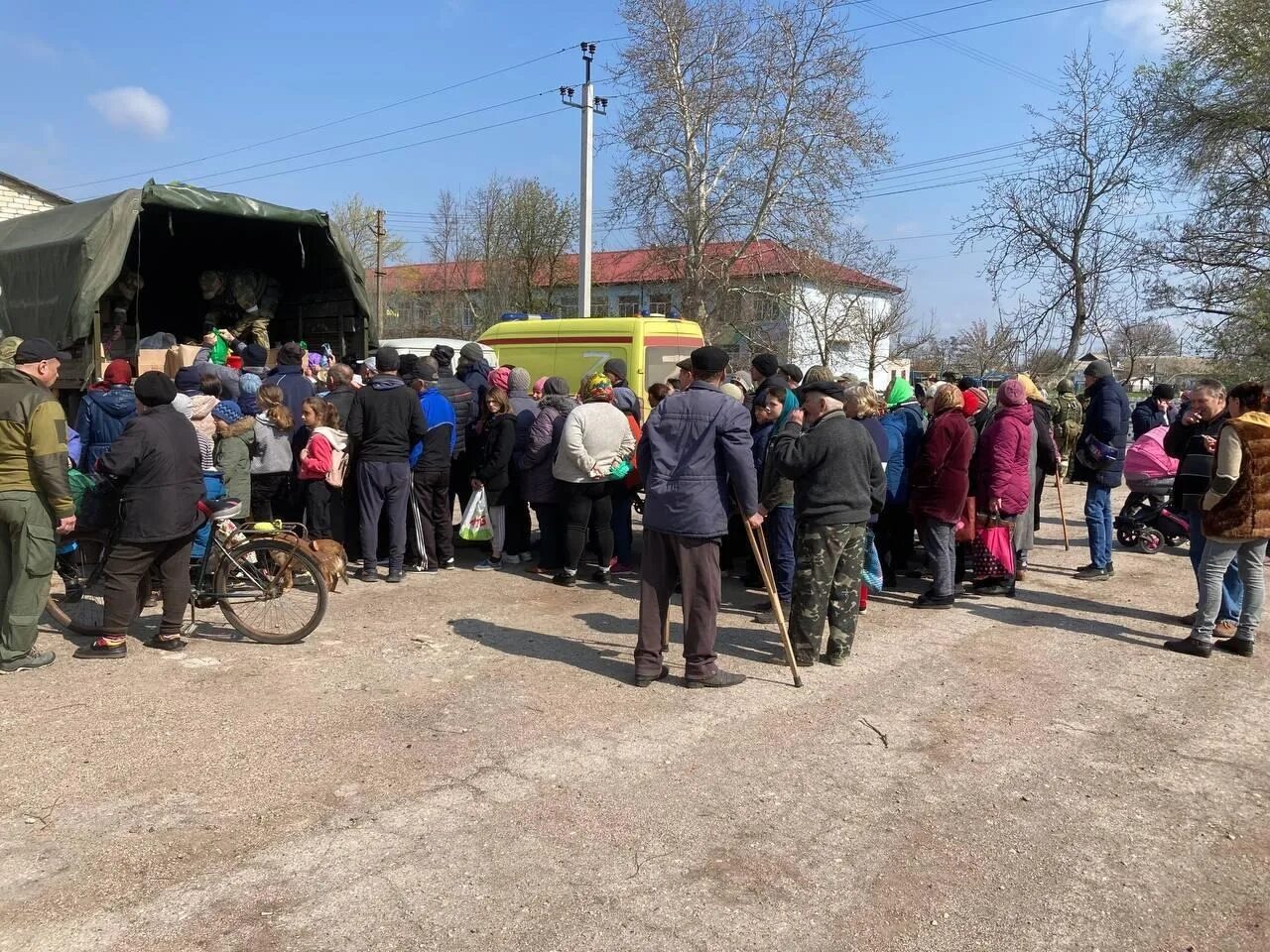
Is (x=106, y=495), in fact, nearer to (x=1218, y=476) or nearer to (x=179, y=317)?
(x=179, y=317)

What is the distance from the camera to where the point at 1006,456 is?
293 inches

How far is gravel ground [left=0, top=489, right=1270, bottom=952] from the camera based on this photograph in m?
3.18

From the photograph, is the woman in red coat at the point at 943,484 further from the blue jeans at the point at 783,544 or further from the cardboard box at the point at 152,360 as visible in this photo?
the cardboard box at the point at 152,360

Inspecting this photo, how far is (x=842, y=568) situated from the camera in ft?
19.3

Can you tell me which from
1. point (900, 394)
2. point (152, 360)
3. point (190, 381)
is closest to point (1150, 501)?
point (900, 394)

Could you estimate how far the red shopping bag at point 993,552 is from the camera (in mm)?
7699

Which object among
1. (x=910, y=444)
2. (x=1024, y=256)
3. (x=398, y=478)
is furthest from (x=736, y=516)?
(x=1024, y=256)

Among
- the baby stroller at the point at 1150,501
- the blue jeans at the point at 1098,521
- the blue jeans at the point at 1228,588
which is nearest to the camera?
the blue jeans at the point at 1228,588

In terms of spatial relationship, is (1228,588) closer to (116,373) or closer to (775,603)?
(775,603)

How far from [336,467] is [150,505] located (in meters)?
2.14

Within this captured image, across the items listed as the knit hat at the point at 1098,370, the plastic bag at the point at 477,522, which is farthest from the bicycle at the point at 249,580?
the knit hat at the point at 1098,370

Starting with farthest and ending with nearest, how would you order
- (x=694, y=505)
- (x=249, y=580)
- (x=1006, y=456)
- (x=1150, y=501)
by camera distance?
(x=1150, y=501) < (x=1006, y=456) < (x=249, y=580) < (x=694, y=505)

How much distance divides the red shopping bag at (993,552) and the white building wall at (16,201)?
21460 mm

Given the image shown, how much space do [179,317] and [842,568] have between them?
31.2 ft
